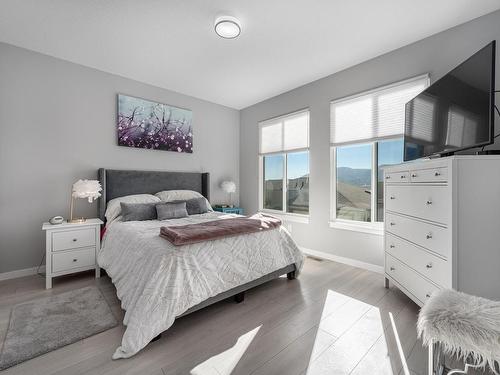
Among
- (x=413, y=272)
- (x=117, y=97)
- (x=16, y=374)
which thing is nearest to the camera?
(x=16, y=374)

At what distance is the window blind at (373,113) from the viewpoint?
270 centimetres

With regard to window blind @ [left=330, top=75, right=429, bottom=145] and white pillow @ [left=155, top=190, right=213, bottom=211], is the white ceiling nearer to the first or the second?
window blind @ [left=330, top=75, right=429, bottom=145]

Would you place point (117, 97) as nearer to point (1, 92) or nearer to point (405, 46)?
point (1, 92)

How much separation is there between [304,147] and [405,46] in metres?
1.73

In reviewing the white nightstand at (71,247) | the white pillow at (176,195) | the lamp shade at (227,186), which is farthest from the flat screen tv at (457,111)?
the white nightstand at (71,247)

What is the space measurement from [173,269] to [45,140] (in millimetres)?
2575

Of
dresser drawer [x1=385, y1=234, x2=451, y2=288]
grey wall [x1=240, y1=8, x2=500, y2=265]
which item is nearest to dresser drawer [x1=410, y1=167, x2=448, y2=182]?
dresser drawer [x1=385, y1=234, x2=451, y2=288]

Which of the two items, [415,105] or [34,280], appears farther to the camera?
[34,280]

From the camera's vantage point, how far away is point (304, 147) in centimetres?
380

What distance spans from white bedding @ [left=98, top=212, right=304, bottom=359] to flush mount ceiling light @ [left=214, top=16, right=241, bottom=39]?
2024 millimetres

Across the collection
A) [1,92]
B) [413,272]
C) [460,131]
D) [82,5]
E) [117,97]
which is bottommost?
[413,272]

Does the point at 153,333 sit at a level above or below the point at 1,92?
below

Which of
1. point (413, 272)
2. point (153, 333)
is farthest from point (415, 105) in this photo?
point (153, 333)

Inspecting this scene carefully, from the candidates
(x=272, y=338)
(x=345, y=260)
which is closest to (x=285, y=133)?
(x=345, y=260)
